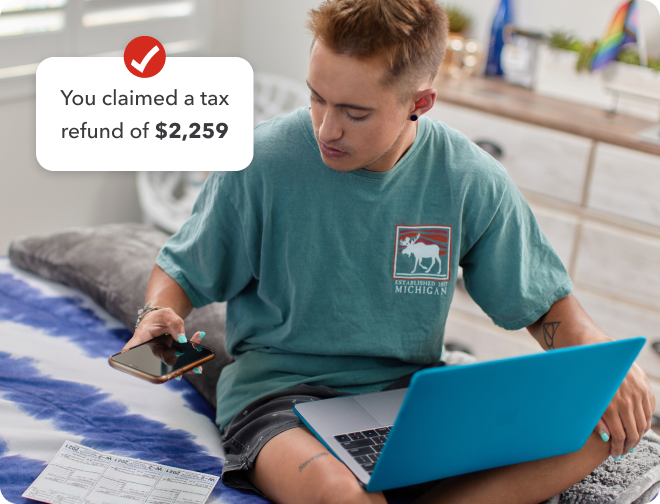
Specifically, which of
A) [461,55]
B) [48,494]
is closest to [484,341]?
[461,55]

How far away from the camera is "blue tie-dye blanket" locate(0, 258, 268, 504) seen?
3.59 ft

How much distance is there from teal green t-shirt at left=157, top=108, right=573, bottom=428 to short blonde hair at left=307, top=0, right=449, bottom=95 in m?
0.17

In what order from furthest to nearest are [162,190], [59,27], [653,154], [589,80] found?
[162,190], [59,27], [589,80], [653,154]

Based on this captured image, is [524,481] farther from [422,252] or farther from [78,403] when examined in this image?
[78,403]

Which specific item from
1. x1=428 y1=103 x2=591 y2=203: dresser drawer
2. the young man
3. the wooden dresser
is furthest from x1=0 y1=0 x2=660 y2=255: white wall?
the young man

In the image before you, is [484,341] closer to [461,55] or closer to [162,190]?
[461,55]

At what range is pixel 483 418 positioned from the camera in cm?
84

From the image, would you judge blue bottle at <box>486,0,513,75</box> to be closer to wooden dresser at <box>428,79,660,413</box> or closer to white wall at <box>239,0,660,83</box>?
white wall at <box>239,0,660,83</box>

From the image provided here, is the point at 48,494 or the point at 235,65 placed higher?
the point at 235,65

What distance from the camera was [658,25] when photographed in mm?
2127

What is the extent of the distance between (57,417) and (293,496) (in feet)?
1.47

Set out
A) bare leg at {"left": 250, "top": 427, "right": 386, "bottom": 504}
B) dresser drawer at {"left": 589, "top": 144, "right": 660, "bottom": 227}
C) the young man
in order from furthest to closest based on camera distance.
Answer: dresser drawer at {"left": 589, "top": 144, "right": 660, "bottom": 227} → the young man → bare leg at {"left": 250, "top": 427, "right": 386, "bottom": 504}

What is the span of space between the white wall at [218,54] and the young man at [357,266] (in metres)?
1.29

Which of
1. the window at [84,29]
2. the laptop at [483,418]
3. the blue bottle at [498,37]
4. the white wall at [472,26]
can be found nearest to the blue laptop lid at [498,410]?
the laptop at [483,418]
